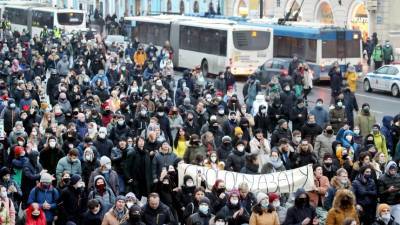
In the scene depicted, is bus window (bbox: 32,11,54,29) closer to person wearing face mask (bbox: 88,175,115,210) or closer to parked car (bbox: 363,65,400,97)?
parked car (bbox: 363,65,400,97)

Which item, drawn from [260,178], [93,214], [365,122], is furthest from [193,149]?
[365,122]

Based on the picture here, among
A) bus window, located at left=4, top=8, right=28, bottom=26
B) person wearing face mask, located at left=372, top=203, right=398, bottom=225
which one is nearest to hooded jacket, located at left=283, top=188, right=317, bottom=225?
person wearing face mask, located at left=372, top=203, right=398, bottom=225

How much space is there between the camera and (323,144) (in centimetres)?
1823

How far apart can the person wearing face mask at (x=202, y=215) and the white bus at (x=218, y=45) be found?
26385 millimetres

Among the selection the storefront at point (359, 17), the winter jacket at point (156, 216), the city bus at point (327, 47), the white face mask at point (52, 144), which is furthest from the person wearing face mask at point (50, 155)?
the storefront at point (359, 17)

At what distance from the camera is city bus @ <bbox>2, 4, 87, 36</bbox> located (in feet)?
201

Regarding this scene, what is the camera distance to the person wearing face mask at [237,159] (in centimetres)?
1675

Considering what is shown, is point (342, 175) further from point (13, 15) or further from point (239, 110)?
point (13, 15)

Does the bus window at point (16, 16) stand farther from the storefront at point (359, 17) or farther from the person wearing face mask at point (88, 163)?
the person wearing face mask at point (88, 163)

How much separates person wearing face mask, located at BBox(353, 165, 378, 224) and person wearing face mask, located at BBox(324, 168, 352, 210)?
0.21m

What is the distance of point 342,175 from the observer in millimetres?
15008

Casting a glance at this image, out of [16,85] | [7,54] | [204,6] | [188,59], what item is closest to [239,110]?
[16,85]

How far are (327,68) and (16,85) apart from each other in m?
16.3

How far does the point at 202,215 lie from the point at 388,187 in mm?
2999
